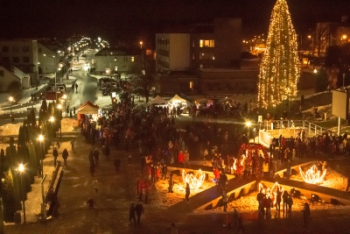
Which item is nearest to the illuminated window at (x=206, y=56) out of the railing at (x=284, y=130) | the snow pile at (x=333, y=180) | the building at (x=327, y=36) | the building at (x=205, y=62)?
the building at (x=205, y=62)

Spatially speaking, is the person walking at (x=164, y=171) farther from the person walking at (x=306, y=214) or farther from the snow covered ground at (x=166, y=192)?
the person walking at (x=306, y=214)

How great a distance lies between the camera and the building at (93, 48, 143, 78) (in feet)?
238

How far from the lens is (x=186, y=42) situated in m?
59.6

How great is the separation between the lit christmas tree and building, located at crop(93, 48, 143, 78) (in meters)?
35.9

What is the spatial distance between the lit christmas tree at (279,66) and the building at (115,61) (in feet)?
118

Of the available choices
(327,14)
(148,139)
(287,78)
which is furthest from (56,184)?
(327,14)

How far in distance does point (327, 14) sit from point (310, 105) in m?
48.4

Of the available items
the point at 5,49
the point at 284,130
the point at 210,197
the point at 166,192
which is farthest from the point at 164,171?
the point at 5,49

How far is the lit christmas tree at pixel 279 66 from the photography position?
37219 millimetres

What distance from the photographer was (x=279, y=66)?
37688mm

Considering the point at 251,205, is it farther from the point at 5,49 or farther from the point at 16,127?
the point at 5,49

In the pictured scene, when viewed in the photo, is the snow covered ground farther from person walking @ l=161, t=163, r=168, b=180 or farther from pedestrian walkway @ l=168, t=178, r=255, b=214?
pedestrian walkway @ l=168, t=178, r=255, b=214

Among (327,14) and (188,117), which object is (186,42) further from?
(327,14)

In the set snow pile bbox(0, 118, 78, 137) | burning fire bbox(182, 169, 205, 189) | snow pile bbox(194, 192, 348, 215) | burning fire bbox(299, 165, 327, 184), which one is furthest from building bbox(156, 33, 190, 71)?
snow pile bbox(194, 192, 348, 215)
